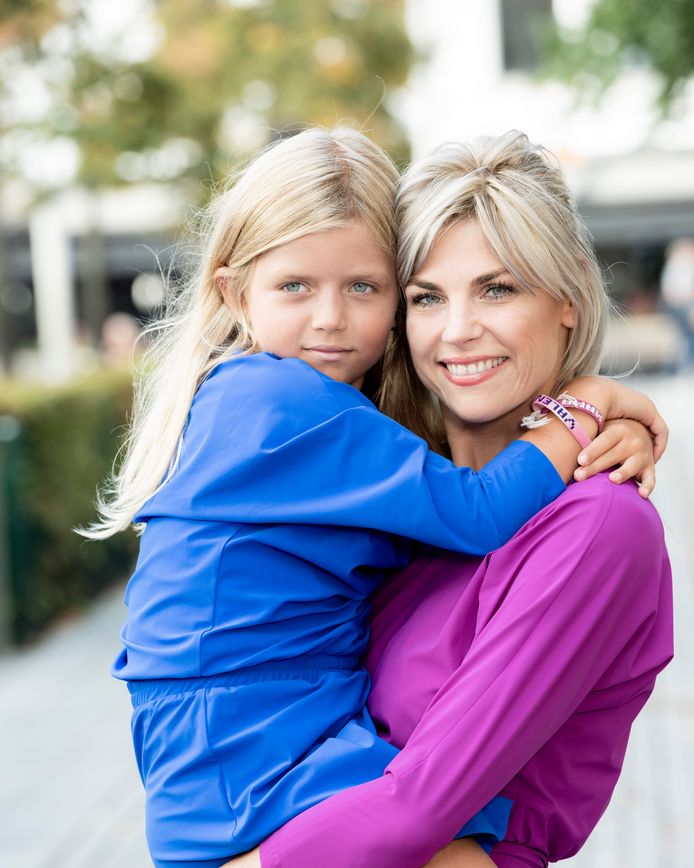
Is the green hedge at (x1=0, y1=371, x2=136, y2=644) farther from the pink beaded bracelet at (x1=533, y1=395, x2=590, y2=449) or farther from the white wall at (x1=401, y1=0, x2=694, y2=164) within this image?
the white wall at (x1=401, y1=0, x2=694, y2=164)

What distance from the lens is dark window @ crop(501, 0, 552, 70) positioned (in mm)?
19375

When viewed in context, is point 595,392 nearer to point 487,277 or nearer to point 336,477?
point 487,277

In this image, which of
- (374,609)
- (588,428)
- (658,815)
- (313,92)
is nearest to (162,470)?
(374,609)

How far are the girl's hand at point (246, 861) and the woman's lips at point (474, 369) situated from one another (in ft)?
2.85

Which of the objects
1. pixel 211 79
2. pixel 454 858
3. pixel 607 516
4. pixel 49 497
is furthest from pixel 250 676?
pixel 211 79

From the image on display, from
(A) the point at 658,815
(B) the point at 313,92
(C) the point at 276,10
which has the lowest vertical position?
(A) the point at 658,815

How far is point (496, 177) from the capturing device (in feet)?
6.77

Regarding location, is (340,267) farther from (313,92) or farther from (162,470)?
(313,92)

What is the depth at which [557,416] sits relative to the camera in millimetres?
2068

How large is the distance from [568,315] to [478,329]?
0.21 m

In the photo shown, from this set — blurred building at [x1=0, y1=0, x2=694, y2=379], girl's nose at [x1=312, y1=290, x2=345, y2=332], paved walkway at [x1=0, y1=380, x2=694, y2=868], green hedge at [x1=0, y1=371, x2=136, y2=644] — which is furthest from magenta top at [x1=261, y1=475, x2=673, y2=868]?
blurred building at [x1=0, y1=0, x2=694, y2=379]

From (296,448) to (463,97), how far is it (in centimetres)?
1925

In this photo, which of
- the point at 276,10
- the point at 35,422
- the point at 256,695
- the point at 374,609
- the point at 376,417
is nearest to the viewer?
the point at 256,695

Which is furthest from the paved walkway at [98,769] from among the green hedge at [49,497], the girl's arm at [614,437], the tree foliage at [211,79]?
the tree foliage at [211,79]
